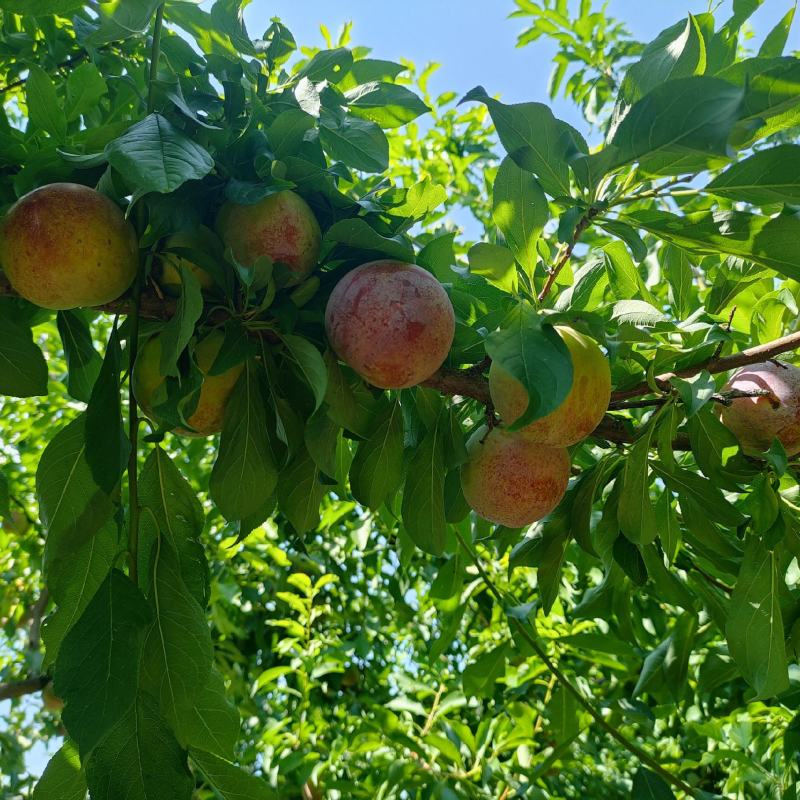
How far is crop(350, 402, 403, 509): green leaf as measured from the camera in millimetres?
1027

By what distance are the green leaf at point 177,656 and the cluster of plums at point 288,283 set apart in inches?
→ 8.5

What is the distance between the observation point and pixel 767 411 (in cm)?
103

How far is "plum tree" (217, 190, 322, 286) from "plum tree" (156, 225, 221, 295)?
1.2 inches

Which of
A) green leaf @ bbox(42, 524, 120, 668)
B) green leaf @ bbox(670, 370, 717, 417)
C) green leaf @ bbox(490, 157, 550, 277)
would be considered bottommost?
green leaf @ bbox(42, 524, 120, 668)

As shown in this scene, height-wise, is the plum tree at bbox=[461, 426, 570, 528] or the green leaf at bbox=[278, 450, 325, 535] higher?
the plum tree at bbox=[461, 426, 570, 528]

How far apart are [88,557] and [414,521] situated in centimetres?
42

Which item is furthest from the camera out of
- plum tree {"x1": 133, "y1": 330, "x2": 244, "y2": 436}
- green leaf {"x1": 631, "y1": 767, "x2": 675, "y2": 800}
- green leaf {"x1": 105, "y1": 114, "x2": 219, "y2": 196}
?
green leaf {"x1": 631, "y1": 767, "x2": 675, "y2": 800}

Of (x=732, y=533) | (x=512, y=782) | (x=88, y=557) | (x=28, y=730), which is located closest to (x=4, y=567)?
(x=28, y=730)

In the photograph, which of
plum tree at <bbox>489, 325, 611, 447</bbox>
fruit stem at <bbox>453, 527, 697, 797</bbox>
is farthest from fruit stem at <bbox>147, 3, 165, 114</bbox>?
fruit stem at <bbox>453, 527, 697, 797</bbox>

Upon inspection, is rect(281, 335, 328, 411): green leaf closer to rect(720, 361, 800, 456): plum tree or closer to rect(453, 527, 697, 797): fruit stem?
rect(720, 361, 800, 456): plum tree

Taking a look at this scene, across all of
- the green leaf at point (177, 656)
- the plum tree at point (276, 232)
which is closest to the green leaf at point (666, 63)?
the plum tree at point (276, 232)

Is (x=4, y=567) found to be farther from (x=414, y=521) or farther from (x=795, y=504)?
(x=795, y=504)

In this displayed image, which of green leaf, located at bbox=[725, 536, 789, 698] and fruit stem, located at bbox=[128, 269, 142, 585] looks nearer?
fruit stem, located at bbox=[128, 269, 142, 585]

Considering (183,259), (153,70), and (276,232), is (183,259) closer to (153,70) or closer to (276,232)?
(276,232)
